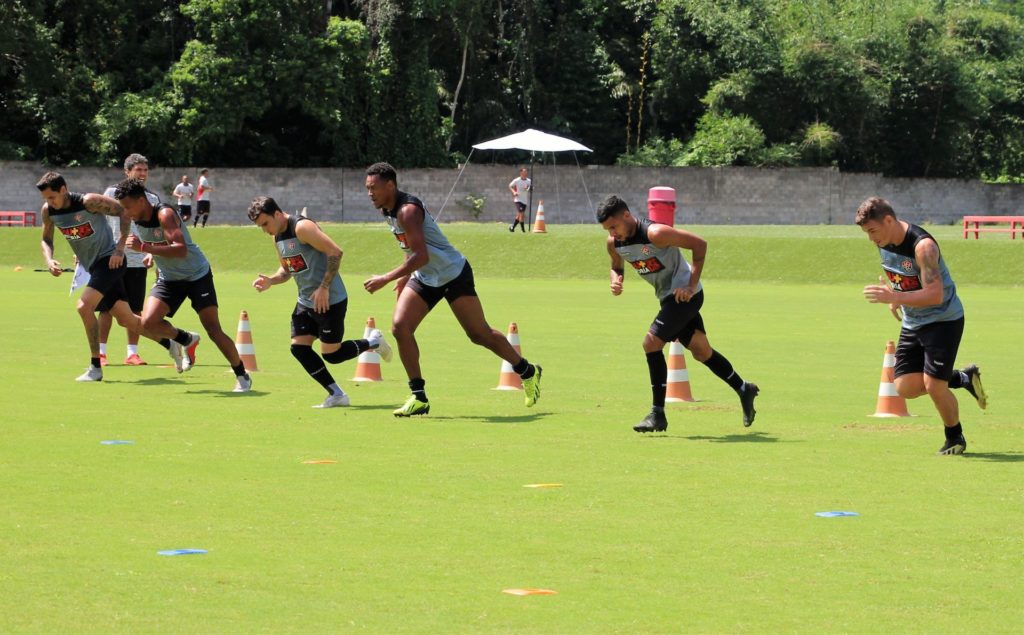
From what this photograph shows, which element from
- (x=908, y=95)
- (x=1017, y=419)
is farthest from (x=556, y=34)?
(x=1017, y=419)

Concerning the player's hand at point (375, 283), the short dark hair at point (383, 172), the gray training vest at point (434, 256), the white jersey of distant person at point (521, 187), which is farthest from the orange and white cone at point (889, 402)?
the white jersey of distant person at point (521, 187)

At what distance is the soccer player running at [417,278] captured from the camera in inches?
495

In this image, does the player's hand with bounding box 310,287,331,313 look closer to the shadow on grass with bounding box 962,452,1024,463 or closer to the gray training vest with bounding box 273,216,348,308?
the gray training vest with bounding box 273,216,348,308

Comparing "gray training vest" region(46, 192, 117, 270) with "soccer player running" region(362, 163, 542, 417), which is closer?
"soccer player running" region(362, 163, 542, 417)

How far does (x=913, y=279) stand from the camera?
1038 cm

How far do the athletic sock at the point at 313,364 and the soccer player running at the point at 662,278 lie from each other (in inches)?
108

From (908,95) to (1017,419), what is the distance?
50578 millimetres

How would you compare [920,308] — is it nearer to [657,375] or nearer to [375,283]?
[657,375]

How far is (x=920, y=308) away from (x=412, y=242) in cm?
391

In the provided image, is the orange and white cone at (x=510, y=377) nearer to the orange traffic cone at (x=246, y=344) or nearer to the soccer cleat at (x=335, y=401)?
the soccer cleat at (x=335, y=401)

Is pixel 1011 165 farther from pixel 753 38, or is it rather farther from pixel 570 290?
pixel 570 290

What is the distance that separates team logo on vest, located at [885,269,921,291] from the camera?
10391mm

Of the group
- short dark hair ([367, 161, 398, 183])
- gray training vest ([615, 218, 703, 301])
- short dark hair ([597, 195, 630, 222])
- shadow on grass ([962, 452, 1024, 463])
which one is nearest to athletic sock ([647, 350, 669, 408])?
gray training vest ([615, 218, 703, 301])

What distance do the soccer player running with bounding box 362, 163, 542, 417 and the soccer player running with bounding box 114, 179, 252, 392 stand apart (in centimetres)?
230
